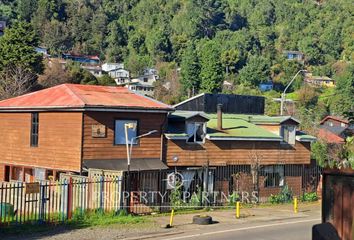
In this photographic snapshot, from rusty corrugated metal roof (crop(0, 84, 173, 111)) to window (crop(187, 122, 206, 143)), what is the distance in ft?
5.84

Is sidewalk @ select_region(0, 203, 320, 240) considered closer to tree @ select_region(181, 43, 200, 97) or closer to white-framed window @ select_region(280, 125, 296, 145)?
white-framed window @ select_region(280, 125, 296, 145)

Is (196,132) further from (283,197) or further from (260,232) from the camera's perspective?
(260,232)

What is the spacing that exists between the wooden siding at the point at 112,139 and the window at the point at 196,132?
1.70 metres

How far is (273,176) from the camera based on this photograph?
33.8 meters

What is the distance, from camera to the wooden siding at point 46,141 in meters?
27.0

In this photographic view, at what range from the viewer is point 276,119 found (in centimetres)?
3512

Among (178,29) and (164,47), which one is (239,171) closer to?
(164,47)

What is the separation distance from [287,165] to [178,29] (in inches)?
5659

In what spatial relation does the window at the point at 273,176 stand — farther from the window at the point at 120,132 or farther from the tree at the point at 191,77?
the tree at the point at 191,77

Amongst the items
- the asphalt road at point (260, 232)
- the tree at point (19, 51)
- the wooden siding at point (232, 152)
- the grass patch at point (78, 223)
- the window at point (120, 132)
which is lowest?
the asphalt road at point (260, 232)

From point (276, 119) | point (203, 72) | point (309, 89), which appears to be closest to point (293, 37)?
point (309, 89)

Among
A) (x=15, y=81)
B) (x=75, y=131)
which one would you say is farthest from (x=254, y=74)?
(x=75, y=131)

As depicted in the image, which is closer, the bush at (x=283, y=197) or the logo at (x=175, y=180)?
the logo at (x=175, y=180)

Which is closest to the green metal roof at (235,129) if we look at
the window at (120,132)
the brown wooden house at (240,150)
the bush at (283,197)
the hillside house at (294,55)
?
the brown wooden house at (240,150)
